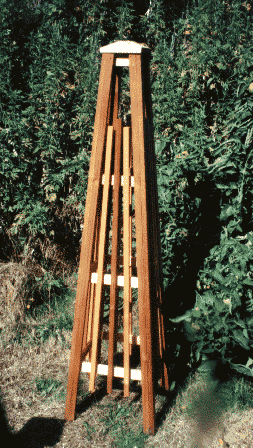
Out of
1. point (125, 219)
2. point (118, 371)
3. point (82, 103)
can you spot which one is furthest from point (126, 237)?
point (82, 103)

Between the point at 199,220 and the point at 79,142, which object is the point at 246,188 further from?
the point at 79,142

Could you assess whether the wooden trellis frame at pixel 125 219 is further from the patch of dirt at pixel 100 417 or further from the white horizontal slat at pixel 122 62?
the patch of dirt at pixel 100 417

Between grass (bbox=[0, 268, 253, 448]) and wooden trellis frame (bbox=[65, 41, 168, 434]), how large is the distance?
0.13 metres

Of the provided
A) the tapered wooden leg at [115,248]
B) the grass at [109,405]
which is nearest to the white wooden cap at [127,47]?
the tapered wooden leg at [115,248]

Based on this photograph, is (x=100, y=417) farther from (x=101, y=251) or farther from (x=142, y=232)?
(x=142, y=232)

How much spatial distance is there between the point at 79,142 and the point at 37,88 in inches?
28.9

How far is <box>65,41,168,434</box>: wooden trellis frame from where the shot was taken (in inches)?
74.3

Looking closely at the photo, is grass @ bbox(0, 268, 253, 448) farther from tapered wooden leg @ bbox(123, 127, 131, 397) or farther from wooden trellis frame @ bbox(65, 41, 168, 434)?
tapered wooden leg @ bbox(123, 127, 131, 397)

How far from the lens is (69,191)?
4109mm

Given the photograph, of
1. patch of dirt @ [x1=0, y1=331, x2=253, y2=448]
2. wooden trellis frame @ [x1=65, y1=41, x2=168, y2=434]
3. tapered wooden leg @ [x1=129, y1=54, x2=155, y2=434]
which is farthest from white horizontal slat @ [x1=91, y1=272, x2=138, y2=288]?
patch of dirt @ [x1=0, y1=331, x2=253, y2=448]

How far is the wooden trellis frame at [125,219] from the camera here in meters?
1.89

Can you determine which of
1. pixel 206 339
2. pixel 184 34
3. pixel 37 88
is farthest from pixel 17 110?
pixel 206 339

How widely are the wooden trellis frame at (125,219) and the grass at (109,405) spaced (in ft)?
0.43

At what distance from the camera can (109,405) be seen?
238 centimetres
